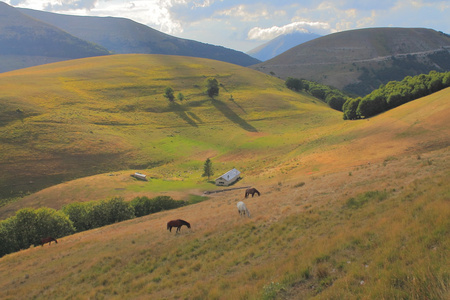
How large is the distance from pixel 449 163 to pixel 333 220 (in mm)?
14116

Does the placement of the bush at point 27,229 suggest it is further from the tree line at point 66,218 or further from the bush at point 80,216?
the bush at point 80,216

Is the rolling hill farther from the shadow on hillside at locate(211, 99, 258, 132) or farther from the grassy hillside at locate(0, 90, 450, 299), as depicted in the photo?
the shadow on hillside at locate(211, 99, 258, 132)

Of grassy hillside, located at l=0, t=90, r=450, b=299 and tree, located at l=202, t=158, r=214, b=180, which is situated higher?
grassy hillside, located at l=0, t=90, r=450, b=299

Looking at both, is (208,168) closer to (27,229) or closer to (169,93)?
(27,229)

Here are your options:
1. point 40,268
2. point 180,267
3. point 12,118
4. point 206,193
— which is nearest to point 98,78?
point 12,118

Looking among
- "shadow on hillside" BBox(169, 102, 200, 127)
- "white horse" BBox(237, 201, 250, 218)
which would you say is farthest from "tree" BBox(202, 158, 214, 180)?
"shadow on hillside" BBox(169, 102, 200, 127)

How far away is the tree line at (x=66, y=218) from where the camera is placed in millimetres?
34062

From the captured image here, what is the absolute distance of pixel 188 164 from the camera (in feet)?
258

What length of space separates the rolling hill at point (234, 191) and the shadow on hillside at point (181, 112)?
0.90m

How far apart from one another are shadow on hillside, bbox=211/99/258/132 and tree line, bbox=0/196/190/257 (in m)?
62.9

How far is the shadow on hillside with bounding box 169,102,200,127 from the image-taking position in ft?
355

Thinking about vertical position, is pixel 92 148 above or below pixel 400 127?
below

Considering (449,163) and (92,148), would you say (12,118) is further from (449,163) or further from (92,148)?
(449,163)

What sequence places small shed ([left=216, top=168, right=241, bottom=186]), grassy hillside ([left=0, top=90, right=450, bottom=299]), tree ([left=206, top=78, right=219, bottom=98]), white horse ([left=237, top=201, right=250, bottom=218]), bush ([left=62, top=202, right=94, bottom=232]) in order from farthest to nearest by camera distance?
1. tree ([left=206, top=78, right=219, bottom=98])
2. small shed ([left=216, top=168, right=241, bottom=186])
3. bush ([left=62, top=202, right=94, bottom=232])
4. white horse ([left=237, top=201, right=250, bottom=218])
5. grassy hillside ([left=0, top=90, right=450, bottom=299])
